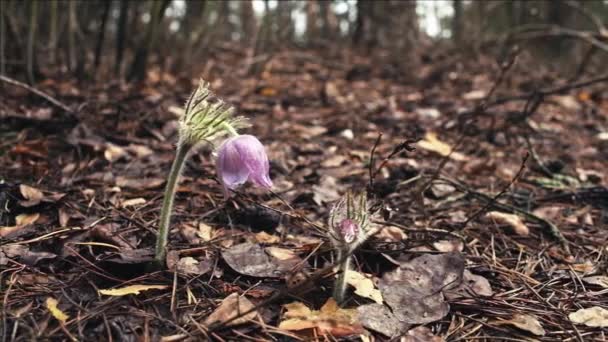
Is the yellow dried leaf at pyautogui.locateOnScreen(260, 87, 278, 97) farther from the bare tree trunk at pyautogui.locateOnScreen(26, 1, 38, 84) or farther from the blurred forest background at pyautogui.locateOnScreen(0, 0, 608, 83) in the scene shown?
the bare tree trunk at pyautogui.locateOnScreen(26, 1, 38, 84)

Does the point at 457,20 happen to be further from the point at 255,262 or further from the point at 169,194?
the point at 169,194

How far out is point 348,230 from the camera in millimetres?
1319

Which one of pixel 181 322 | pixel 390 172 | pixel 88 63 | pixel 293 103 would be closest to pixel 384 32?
pixel 293 103

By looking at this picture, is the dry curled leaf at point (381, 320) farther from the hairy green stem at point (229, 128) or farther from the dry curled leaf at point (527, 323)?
the hairy green stem at point (229, 128)

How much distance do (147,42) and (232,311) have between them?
224cm

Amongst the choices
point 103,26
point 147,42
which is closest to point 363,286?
point 147,42

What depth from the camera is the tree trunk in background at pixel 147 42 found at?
117 inches

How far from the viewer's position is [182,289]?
1.42 m

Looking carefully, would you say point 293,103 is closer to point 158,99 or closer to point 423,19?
point 158,99

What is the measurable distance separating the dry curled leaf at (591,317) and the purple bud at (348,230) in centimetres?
63

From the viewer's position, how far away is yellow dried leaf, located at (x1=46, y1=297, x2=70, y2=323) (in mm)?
1225

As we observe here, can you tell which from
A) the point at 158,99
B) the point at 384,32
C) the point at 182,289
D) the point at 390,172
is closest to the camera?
the point at 182,289

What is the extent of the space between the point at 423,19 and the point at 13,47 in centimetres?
400

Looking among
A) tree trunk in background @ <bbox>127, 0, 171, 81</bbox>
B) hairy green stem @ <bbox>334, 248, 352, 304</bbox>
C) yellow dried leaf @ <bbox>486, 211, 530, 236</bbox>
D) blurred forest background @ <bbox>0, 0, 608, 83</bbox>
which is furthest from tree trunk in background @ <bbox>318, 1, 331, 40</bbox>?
hairy green stem @ <bbox>334, 248, 352, 304</bbox>
